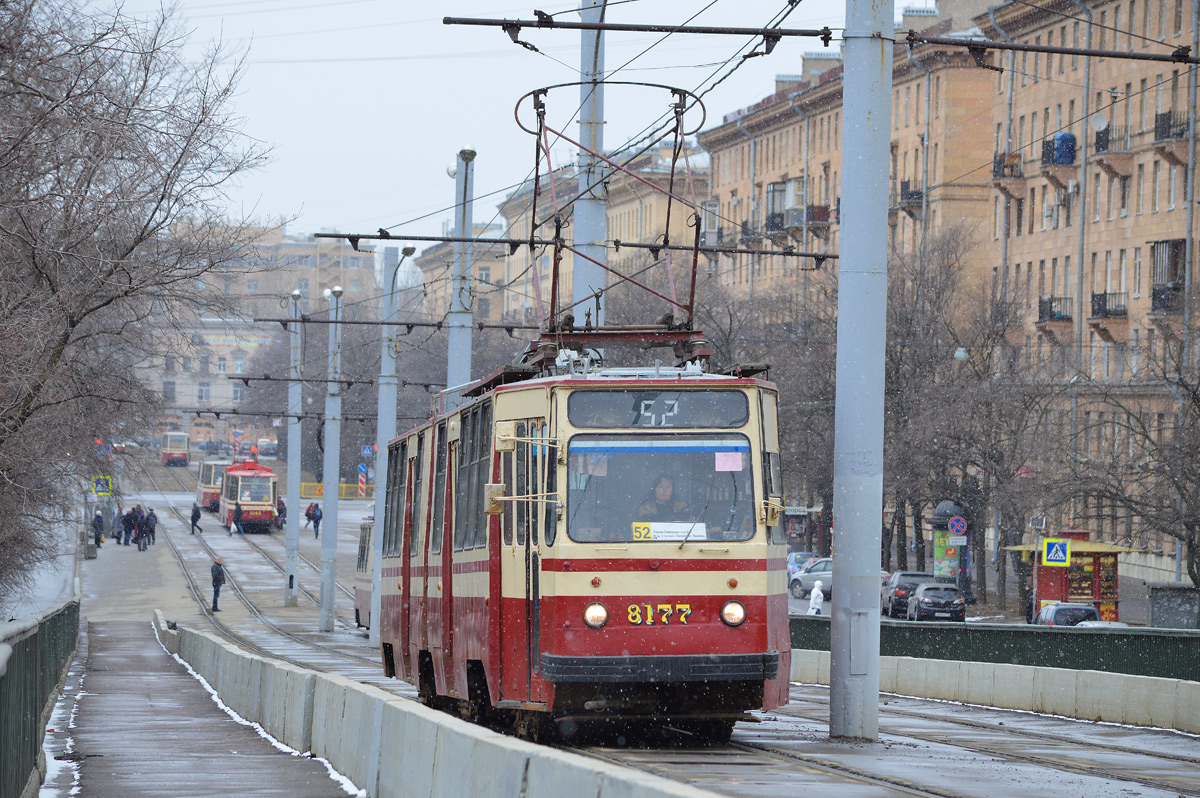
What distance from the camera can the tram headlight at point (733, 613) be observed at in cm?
1392

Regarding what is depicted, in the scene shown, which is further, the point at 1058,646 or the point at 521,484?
the point at 1058,646

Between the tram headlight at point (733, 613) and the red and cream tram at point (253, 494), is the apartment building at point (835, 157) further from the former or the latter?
the tram headlight at point (733, 613)

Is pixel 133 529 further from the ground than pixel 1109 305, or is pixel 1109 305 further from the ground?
pixel 1109 305

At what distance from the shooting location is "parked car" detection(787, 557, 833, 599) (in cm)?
6025

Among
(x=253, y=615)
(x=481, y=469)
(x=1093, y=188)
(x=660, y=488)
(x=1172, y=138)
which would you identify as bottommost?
(x=253, y=615)

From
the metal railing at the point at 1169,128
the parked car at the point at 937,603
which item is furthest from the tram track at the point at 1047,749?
the metal railing at the point at 1169,128

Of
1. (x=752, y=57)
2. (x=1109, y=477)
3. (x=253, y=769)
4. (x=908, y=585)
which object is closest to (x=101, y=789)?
(x=253, y=769)

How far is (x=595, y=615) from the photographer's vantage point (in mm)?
13742

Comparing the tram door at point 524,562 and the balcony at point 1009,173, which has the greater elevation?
the balcony at point 1009,173

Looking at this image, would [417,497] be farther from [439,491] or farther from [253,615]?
[253,615]

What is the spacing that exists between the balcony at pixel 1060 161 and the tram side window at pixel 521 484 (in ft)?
189

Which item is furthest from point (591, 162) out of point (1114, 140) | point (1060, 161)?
point (1060, 161)

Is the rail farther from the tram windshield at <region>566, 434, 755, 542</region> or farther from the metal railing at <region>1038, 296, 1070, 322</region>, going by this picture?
→ the metal railing at <region>1038, 296, 1070, 322</region>

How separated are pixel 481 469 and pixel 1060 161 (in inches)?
2263
